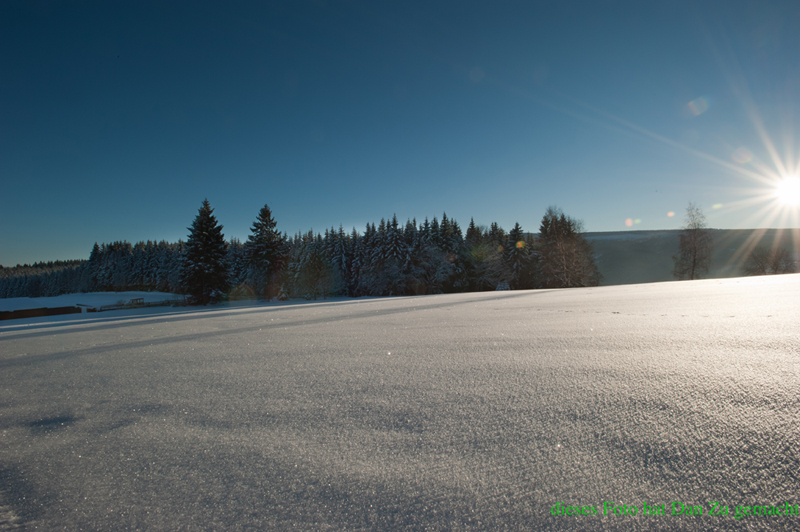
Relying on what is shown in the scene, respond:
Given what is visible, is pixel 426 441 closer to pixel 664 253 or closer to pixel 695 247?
pixel 695 247

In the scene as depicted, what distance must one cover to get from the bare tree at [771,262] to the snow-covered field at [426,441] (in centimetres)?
4910

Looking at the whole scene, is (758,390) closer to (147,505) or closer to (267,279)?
(147,505)

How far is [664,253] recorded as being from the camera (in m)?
59.3

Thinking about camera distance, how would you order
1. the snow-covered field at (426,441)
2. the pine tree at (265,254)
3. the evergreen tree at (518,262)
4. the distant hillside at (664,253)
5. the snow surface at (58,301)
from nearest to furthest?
the snow-covered field at (426,441) < the snow surface at (58,301) < the pine tree at (265,254) < the evergreen tree at (518,262) < the distant hillside at (664,253)

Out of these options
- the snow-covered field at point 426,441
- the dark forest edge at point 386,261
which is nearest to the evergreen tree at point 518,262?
the dark forest edge at point 386,261

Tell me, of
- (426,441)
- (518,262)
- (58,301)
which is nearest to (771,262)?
(518,262)

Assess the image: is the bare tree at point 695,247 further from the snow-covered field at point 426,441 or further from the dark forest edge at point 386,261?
the snow-covered field at point 426,441

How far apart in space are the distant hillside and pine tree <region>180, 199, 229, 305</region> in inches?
1892

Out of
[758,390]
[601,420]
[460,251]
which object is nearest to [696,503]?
[601,420]

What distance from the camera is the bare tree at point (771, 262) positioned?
34719 millimetres

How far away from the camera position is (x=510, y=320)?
5.36 metres

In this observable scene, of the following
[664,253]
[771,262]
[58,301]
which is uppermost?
[664,253]

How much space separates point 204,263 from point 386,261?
1803 cm

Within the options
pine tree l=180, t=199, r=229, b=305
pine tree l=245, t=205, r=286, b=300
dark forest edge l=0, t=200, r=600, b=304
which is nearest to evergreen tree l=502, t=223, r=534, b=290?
dark forest edge l=0, t=200, r=600, b=304
